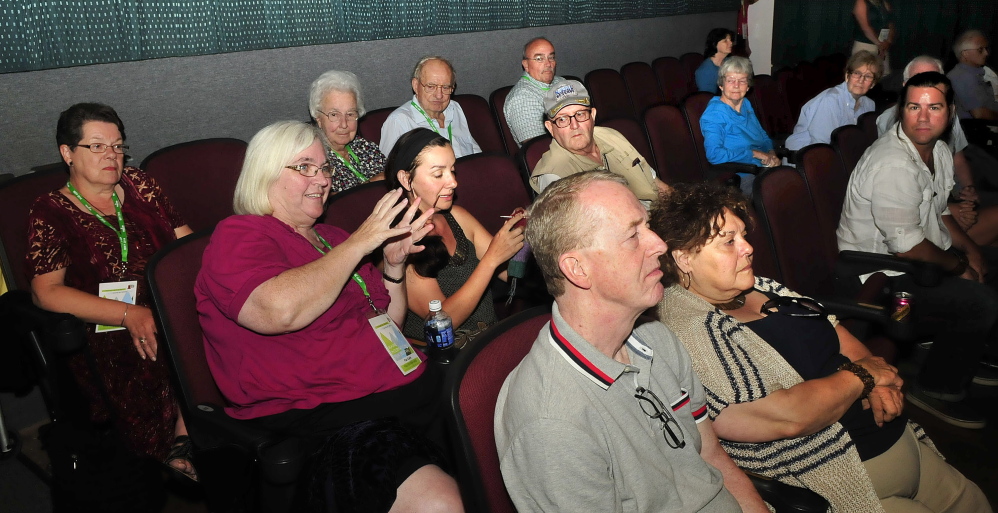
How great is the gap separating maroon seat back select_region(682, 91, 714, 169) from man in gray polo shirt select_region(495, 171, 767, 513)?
3.21m

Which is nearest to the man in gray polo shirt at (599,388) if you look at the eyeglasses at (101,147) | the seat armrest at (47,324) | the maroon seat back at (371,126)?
the seat armrest at (47,324)

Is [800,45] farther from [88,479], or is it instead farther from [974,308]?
[88,479]

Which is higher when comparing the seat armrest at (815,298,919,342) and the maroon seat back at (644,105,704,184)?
the maroon seat back at (644,105,704,184)

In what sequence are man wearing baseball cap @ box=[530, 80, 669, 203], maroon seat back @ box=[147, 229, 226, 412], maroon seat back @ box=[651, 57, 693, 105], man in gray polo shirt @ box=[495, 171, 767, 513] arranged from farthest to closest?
maroon seat back @ box=[651, 57, 693, 105] < man wearing baseball cap @ box=[530, 80, 669, 203] < maroon seat back @ box=[147, 229, 226, 412] < man in gray polo shirt @ box=[495, 171, 767, 513]

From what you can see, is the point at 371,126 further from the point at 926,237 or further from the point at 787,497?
the point at 787,497

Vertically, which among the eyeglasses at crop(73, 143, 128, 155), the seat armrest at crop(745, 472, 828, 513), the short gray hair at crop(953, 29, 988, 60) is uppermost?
the short gray hair at crop(953, 29, 988, 60)

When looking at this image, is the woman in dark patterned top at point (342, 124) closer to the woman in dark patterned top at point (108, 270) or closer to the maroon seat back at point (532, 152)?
the maroon seat back at point (532, 152)

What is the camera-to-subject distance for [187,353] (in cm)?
180

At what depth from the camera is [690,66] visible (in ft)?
22.5

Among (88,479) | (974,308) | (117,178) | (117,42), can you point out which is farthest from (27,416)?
(974,308)

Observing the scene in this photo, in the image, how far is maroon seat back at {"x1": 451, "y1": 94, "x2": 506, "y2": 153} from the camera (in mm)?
4496

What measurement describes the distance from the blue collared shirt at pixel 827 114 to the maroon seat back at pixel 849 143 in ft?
3.19

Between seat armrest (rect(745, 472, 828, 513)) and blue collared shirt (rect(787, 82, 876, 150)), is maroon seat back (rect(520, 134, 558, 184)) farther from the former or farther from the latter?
blue collared shirt (rect(787, 82, 876, 150))

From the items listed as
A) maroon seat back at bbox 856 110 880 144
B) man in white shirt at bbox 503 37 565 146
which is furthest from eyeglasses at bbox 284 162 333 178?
maroon seat back at bbox 856 110 880 144
